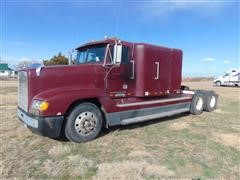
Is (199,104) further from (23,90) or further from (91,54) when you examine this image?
(23,90)

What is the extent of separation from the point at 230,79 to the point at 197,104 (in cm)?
2502

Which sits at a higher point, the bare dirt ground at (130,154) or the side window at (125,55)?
the side window at (125,55)

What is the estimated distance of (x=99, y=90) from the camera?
612 centimetres

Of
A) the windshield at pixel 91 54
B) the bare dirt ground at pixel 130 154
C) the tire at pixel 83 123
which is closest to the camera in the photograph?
the bare dirt ground at pixel 130 154

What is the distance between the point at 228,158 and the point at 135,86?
326 cm

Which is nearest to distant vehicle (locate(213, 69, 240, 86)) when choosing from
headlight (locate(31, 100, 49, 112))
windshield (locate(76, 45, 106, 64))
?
windshield (locate(76, 45, 106, 64))

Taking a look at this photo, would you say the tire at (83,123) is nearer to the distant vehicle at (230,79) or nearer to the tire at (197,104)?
the tire at (197,104)

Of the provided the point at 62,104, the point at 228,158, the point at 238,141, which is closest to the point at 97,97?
the point at 62,104

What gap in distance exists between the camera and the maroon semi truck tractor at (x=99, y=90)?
538 cm

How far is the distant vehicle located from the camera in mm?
31625

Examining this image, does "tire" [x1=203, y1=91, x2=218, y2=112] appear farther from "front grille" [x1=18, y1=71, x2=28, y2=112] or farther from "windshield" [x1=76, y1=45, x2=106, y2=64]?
"front grille" [x1=18, y1=71, x2=28, y2=112]

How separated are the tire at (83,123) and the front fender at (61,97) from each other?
0.26 metres

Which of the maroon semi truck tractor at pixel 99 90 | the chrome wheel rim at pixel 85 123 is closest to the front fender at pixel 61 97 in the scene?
the maroon semi truck tractor at pixel 99 90

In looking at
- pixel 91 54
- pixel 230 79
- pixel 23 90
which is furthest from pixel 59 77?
pixel 230 79
